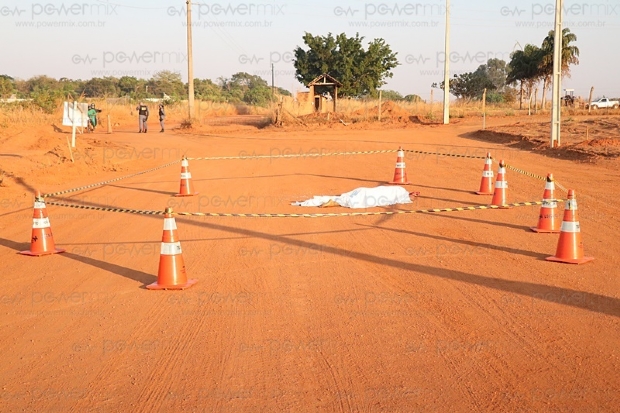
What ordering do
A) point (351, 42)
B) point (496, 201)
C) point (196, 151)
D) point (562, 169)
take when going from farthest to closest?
point (351, 42) < point (196, 151) < point (562, 169) < point (496, 201)

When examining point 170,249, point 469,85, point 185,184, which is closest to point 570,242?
point 170,249

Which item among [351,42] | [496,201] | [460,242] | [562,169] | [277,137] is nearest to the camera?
[460,242]

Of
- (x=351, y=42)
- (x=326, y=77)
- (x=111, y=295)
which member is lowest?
(x=111, y=295)

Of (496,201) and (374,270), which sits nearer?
(374,270)

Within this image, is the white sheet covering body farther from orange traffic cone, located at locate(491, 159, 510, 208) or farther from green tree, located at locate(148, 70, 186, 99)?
green tree, located at locate(148, 70, 186, 99)

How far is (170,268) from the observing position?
7.63m

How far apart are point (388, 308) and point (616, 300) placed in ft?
7.51

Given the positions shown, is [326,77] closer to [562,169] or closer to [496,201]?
[562,169]

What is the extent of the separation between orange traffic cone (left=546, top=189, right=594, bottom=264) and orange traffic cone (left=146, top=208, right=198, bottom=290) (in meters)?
4.55

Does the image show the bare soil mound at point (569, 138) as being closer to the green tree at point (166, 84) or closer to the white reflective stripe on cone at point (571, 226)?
the white reflective stripe on cone at point (571, 226)

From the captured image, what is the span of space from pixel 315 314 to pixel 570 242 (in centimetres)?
373

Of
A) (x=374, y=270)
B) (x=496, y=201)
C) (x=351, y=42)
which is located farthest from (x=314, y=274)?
(x=351, y=42)

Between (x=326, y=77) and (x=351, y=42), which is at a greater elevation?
(x=351, y=42)

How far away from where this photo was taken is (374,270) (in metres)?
8.20
